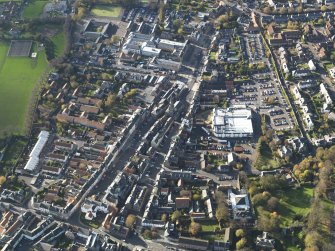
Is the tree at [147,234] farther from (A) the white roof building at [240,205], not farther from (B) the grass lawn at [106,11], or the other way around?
(B) the grass lawn at [106,11]

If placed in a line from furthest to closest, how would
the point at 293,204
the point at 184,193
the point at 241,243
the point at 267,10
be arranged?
the point at 267,10 < the point at 184,193 < the point at 293,204 < the point at 241,243

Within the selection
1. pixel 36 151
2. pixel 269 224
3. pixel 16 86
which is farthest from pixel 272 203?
pixel 16 86

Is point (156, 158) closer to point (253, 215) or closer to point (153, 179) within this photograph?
point (153, 179)

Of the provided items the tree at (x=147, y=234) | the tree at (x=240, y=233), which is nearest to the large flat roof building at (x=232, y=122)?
the tree at (x=240, y=233)

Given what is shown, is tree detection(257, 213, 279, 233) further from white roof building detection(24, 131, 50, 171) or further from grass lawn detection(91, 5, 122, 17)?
grass lawn detection(91, 5, 122, 17)

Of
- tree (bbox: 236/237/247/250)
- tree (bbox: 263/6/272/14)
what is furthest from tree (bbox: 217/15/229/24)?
tree (bbox: 236/237/247/250)

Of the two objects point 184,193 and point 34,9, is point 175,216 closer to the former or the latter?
point 184,193

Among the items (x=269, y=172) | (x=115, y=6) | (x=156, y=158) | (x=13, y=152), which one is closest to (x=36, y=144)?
(x=13, y=152)
